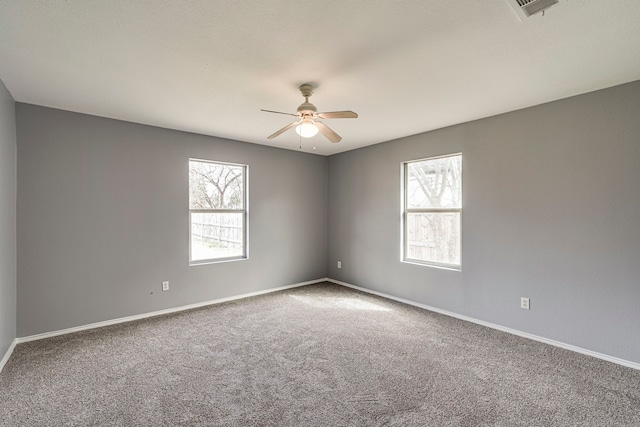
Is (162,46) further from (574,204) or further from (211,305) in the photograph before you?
(574,204)

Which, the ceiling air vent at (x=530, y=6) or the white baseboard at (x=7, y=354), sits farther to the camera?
the white baseboard at (x=7, y=354)

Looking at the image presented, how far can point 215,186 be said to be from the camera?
4445 millimetres

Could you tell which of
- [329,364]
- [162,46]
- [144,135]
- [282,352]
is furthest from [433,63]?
[144,135]

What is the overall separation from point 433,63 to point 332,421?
259 cm

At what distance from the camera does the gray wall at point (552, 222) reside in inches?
102

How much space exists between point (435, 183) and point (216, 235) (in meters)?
3.24

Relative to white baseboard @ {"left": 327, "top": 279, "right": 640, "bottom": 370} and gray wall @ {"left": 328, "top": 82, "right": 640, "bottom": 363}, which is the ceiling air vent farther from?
white baseboard @ {"left": 327, "top": 279, "right": 640, "bottom": 370}

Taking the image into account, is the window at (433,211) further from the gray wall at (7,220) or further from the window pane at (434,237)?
the gray wall at (7,220)

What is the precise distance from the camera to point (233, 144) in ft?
14.8

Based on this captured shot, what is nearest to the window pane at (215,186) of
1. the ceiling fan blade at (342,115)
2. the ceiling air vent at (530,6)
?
the ceiling fan blade at (342,115)

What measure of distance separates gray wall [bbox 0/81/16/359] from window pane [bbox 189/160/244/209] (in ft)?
5.74

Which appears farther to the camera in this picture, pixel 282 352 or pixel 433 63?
pixel 282 352

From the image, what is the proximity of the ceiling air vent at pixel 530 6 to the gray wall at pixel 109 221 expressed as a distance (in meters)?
3.76

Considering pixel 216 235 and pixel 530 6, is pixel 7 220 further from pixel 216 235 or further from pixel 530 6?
pixel 530 6
